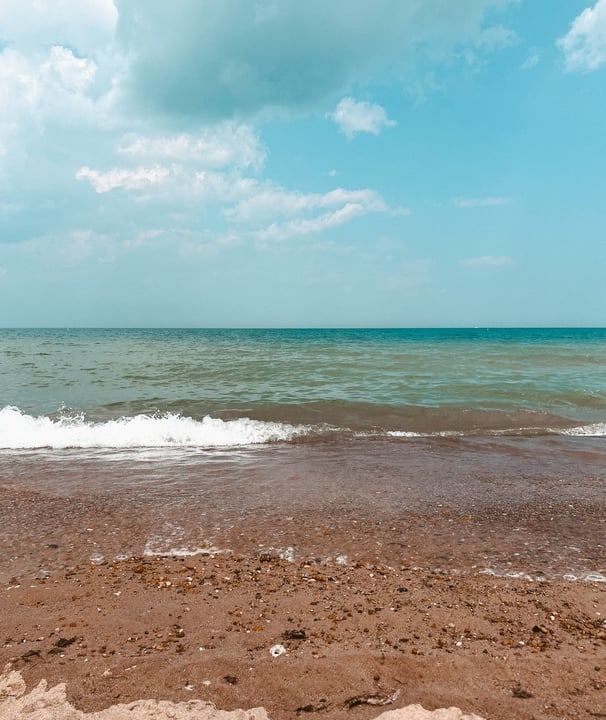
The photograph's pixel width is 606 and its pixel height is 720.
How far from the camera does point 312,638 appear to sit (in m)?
3.32

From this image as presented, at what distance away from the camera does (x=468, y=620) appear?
3537 mm

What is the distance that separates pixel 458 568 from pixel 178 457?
6436 millimetres

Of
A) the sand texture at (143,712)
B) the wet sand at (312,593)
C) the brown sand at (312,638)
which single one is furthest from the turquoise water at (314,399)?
the sand texture at (143,712)

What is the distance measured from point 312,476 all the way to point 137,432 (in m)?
5.69

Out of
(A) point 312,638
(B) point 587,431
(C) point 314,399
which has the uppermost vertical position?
(A) point 312,638

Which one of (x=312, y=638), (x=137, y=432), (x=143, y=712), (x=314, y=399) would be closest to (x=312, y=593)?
(x=312, y=638)

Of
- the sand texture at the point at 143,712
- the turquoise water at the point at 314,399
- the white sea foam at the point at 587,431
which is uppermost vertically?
the sand texture at the point at 143,712

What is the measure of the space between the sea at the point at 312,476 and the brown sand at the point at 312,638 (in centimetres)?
48

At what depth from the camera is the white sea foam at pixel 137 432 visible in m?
10.8

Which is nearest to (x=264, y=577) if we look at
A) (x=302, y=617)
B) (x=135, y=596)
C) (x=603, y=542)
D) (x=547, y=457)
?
(x=302, y=617)

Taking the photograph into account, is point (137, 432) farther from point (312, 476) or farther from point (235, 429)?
point (312, 476)

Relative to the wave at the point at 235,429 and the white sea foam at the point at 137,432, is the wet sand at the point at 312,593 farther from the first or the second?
the wave at the point at 235,429

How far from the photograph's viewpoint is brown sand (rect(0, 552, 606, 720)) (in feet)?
9.01

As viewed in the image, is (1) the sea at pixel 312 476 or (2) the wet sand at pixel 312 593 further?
(1) the sea at pixel 312 476
